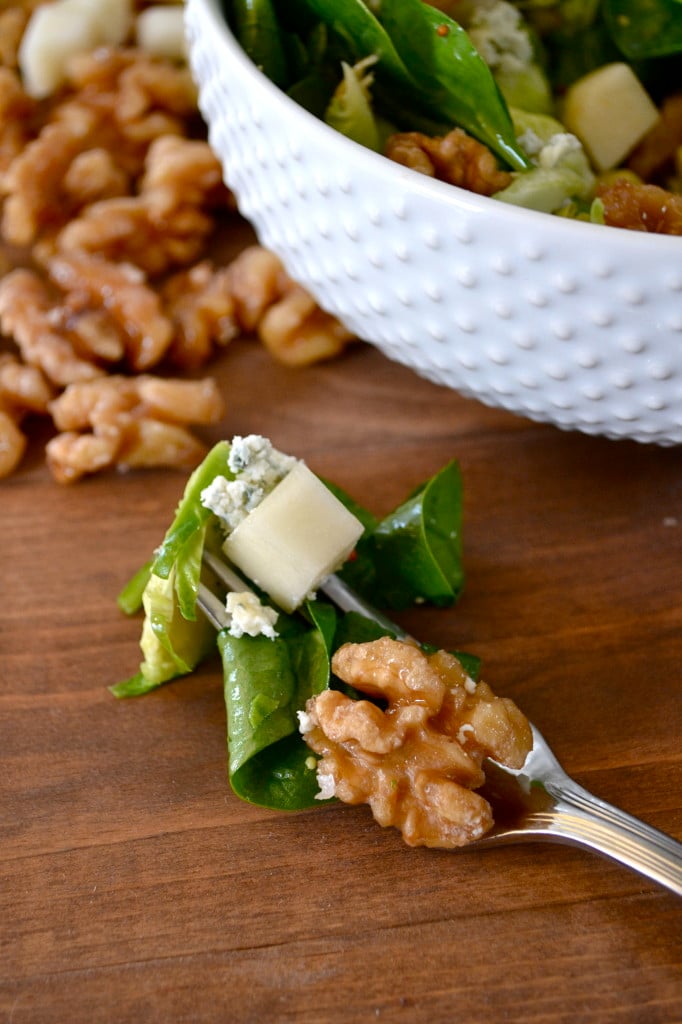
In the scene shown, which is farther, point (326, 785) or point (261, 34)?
point (261, 34)

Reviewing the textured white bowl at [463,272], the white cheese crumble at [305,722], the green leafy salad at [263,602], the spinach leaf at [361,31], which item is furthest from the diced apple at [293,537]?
the spinach leaf at [361,31]

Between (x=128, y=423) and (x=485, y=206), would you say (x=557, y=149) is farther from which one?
(x=128, y=423)

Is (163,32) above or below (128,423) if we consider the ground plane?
above

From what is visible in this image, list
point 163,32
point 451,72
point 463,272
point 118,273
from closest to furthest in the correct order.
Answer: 1. point 463,272
2. point 451,72
3. point 118,273
4. point 163,32

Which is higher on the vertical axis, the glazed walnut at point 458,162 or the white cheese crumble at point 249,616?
the glazed walnut at point 458,162

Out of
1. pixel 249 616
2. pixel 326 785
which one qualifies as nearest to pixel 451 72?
pixel 249 616

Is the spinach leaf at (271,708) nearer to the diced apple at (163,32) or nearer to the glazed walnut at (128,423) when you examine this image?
the glazed walnut at (128,423)

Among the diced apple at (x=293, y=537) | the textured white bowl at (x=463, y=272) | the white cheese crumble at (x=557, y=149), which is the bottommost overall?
the diced apple at (x=293, y=537)
